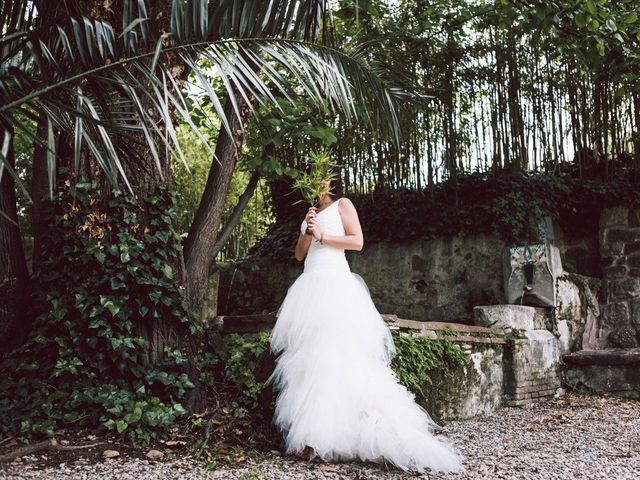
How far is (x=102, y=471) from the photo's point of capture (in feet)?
12.3

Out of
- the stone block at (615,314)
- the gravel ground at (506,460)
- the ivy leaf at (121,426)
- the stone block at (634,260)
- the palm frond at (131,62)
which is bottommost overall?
the gravel ground at (506,460)

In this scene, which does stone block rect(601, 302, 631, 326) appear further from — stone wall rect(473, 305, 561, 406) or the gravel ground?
the gravel ground

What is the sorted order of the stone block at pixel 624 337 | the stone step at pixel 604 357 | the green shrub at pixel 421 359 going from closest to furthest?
the green shrub at pixel 421 359
the stone step at pixel 604 357
the stone block at pixel 624 337

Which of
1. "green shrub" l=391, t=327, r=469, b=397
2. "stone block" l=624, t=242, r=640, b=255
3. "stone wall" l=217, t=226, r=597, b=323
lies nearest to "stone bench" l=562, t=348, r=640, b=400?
"stone wall" l=217, t=226, r=597, b=323

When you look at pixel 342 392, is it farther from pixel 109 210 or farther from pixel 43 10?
pixel 43 10

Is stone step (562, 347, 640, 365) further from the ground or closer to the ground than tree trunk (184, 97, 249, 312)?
closer to the ground

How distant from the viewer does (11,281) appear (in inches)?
183

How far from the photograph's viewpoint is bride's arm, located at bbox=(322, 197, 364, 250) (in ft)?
14.7

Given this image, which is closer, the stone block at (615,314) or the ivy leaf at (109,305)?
the ivy leaf at (109,305)

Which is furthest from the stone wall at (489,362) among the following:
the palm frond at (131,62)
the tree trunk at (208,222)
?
the palm frond at (131,62)

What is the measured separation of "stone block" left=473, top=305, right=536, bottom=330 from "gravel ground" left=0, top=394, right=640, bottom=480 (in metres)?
0.94

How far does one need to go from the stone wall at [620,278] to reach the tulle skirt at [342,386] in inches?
199

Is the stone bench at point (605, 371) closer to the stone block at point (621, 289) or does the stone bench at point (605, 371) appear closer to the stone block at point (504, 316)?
the stone block at point (504, 316)

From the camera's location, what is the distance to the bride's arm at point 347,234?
4484mm
